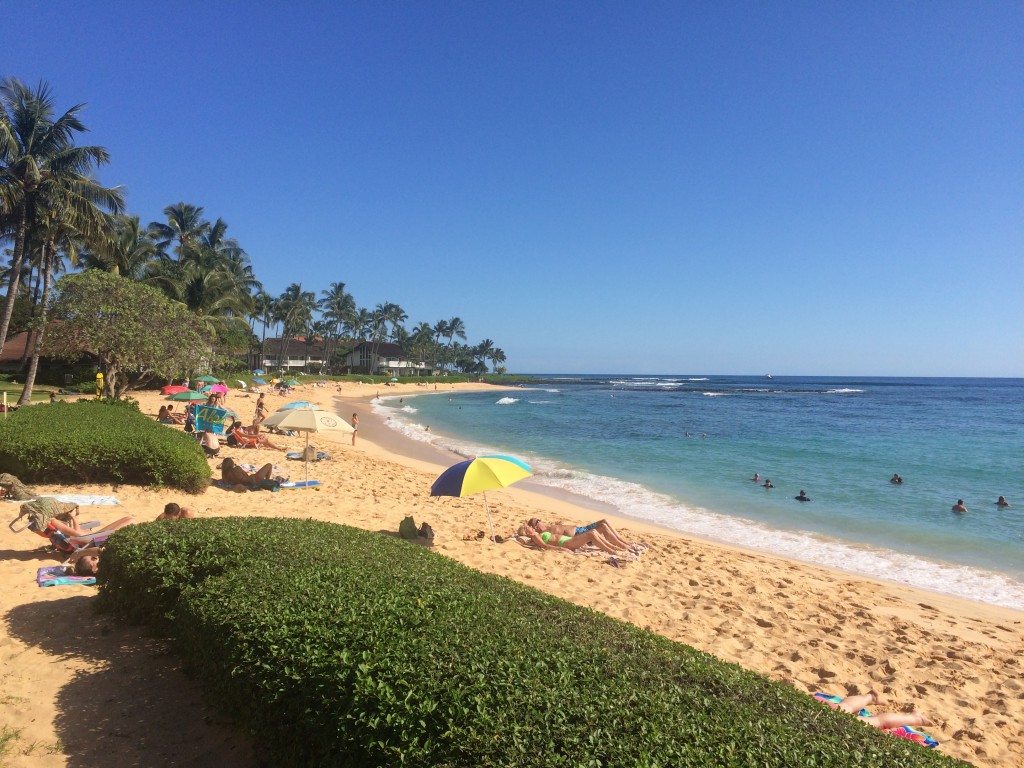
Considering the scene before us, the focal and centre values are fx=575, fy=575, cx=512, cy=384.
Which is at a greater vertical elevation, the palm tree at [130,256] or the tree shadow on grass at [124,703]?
the palm tree at [130,256]

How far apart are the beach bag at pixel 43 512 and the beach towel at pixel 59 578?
0.96 m

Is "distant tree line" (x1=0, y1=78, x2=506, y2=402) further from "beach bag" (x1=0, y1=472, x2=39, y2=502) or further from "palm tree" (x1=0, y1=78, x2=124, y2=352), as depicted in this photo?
"beach bag" (x1=0, y1=472, x2=39, y2=502)

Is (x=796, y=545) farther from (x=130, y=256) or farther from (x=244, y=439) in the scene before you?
(x=130, y=256)

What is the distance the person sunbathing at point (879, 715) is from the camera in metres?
4.61

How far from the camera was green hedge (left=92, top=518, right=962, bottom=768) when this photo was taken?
8.14ft

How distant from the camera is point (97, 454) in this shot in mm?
9844

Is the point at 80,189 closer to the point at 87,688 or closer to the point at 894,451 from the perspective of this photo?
the point at 87,688

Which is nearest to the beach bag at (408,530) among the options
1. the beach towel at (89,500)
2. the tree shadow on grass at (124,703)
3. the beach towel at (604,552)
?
the beach towel at (604,552)

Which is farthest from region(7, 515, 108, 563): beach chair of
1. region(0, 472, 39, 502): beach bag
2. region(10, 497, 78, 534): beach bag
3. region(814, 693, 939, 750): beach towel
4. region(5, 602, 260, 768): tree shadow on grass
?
region(814, 693, 939, 750): beach towel

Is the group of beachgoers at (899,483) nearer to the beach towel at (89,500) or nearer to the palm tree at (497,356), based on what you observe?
the beach towel at (89,500)

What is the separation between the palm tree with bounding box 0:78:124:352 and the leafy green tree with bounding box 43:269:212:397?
1705 millimetres

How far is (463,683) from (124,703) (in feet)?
9.66

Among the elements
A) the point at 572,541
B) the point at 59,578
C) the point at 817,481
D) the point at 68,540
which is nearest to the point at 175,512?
the point at 68,540

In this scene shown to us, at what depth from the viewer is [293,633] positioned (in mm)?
3361
